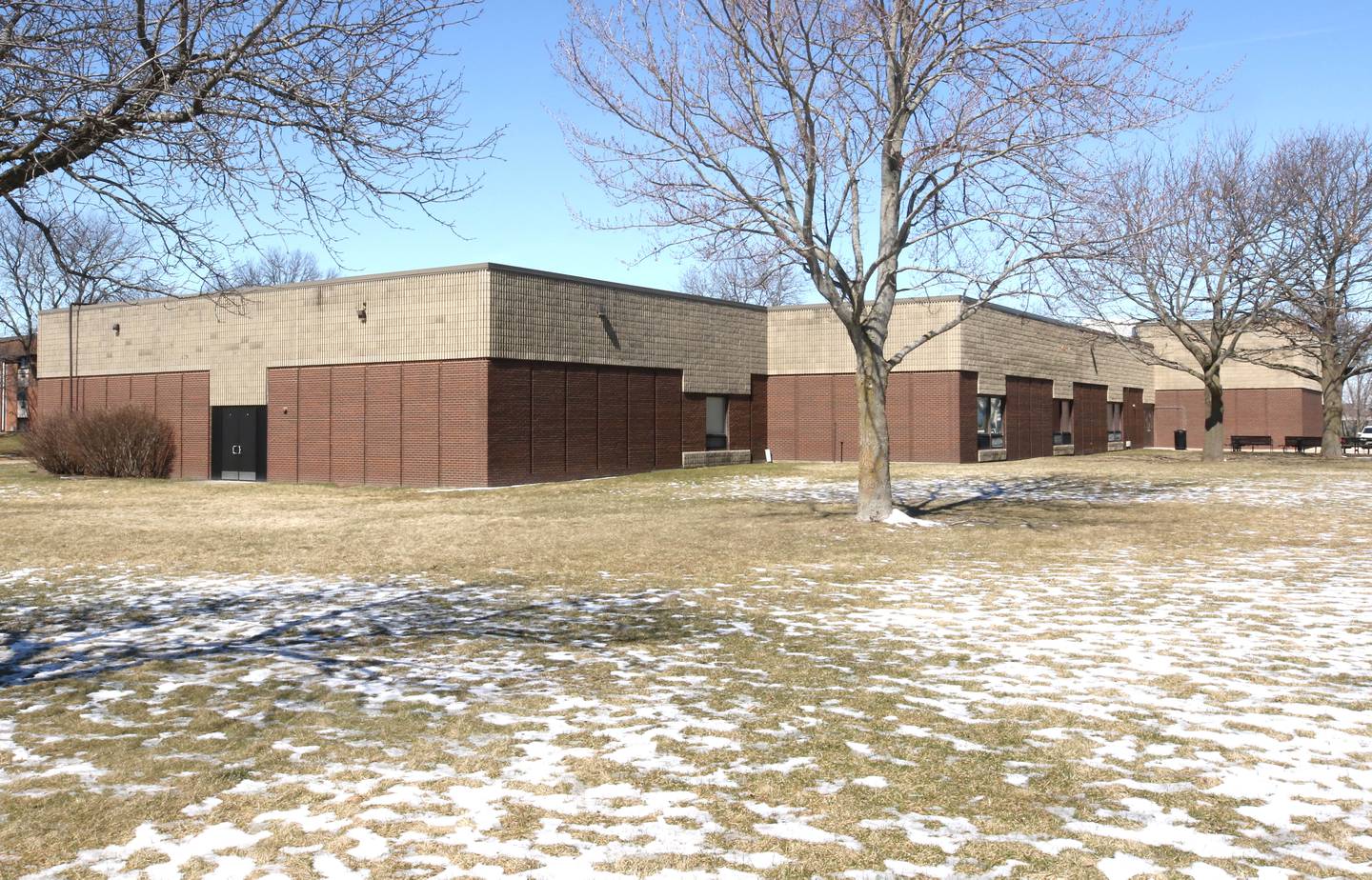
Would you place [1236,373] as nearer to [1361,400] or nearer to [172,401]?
[172,401]

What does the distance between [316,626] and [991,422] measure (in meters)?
32.3

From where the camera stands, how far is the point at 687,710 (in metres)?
6.78

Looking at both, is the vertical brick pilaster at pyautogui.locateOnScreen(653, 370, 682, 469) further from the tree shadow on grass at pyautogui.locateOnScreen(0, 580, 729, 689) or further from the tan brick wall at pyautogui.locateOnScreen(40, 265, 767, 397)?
the tree shadow on grass at pyautogui.locateOnScreen(0, 580, 729, 689)

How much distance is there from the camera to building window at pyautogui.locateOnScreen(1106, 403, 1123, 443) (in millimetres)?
50750

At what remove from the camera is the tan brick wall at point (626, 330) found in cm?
2869

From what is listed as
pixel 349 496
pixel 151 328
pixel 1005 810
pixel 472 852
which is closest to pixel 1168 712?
pixel 1005 810

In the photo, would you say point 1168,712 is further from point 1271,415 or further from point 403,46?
point 1271,415

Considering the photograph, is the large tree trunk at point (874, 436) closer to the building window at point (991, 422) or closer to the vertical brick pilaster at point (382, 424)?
the vertical brick pilaster at point (382, 424)

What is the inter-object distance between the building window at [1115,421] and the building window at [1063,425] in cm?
541

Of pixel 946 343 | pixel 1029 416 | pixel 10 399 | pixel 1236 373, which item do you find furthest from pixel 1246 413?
pixel 10 399

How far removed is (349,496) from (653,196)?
12.9m

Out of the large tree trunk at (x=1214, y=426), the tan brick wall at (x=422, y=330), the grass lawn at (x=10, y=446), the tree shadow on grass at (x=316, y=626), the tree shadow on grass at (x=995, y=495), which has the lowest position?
the tree shadow on grass at (x=316, y=626)

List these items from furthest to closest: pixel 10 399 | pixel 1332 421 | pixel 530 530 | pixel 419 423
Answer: pixel 10 399 < pixel 1332 421 < pixel 419 423 < pixel 530 530

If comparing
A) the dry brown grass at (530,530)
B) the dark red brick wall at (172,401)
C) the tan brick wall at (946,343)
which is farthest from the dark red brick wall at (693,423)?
the dark red brick wall at (172,401)
